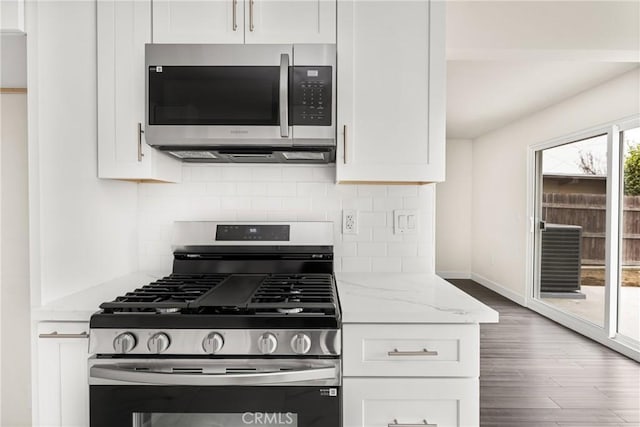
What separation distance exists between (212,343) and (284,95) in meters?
0.96

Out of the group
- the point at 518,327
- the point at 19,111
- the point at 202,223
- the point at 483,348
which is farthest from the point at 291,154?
the point at 518,327

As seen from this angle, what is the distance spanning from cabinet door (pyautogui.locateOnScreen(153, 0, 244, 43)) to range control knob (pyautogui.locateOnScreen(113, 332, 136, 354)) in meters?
1.18

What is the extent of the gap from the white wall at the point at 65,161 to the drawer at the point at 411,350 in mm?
1071

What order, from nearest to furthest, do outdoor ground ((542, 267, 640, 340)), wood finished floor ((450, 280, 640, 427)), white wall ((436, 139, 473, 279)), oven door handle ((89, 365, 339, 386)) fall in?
oven door handle ((89, 365, 339, 386))
wood finished floor ((450, 280, 640, 427))
outdoor ground ((542, 267, 640, 340))
white wall ((436, 139, 473, 279))

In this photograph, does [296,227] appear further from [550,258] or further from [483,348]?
[550,258]

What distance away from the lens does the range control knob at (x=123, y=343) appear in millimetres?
1345

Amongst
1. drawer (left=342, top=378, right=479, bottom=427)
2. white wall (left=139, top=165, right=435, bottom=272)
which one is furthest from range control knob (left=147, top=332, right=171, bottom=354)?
white wall (left=139, top=165, right=435, bottom=272)

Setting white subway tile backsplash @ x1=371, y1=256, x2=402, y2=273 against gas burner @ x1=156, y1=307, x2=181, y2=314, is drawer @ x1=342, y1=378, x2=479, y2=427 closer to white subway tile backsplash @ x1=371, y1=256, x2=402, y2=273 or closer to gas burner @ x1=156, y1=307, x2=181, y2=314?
gas burner @ x1=156, y1=307, x2=181, y2=314

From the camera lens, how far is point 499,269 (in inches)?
253

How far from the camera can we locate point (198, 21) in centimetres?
179

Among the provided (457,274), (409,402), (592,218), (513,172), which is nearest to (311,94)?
(409,402)

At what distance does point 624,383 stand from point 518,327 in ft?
4.77

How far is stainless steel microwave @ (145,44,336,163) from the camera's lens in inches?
68.4

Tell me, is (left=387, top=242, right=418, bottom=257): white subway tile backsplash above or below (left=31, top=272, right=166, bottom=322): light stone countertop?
above
